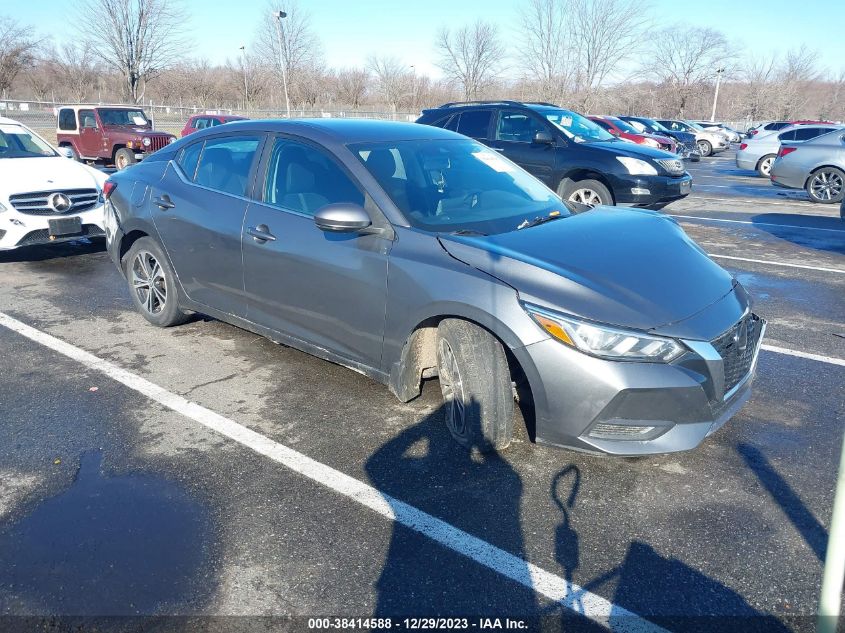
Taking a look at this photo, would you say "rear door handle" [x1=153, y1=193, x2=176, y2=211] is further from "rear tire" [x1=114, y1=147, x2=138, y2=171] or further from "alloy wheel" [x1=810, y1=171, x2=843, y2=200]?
"rear tire" [x1=114, y1=147, x2=138, y2=171]

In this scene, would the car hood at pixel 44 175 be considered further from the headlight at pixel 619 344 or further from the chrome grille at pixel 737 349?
the chrome grille at pixel 737 349

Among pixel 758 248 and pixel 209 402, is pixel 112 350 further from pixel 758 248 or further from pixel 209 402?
pixel 758 248

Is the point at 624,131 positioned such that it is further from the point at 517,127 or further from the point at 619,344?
the point at 619,344

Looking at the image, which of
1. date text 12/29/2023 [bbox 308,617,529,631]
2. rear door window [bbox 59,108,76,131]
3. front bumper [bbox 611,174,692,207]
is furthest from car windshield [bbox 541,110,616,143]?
rear door window [bbox 59,108,76,131]

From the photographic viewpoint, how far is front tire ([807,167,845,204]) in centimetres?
1354

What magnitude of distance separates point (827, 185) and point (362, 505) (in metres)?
14.1

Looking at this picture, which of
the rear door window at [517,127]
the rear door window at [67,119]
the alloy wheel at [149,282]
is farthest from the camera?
the rear door window at [67,119]

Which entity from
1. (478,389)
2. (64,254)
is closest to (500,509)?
(478,389)

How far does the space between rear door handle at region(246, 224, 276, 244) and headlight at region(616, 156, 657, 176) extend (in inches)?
255

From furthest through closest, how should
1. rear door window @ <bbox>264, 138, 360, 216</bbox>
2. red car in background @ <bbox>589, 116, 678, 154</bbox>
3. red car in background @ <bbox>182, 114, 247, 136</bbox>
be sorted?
red car in background @ <bbox>182, 114, 247, 136</bbox>, red car in background @ <bbox>589, 116, 678, 154</bbox>, rear door window @ <bbox>264, 138, 360, 216</bbox>

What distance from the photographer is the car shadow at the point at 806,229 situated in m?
9.46

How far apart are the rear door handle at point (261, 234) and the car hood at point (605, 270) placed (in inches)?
49.1

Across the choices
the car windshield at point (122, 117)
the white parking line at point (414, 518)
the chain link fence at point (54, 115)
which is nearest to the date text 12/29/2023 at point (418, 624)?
the white parking line at point (414, 518)

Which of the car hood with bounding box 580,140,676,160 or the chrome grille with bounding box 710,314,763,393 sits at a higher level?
the car hood with bounding box 580,140,676,160
